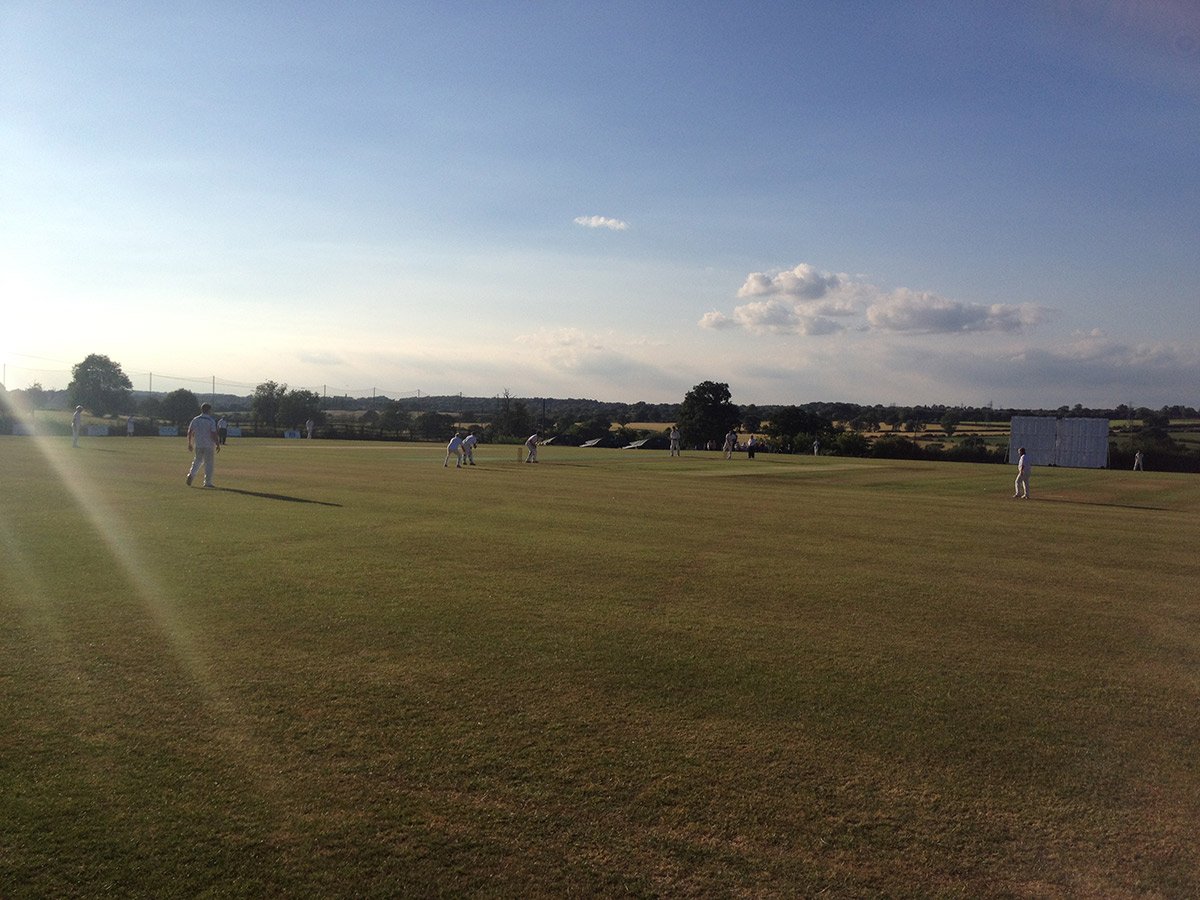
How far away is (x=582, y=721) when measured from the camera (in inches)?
223

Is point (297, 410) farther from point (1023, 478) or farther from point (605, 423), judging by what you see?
point (1023, 478)

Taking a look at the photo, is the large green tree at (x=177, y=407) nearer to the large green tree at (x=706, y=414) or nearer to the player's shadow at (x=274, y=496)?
the large green tree at (x=706, y=414)

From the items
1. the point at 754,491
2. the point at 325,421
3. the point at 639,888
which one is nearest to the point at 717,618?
the point at 639,888

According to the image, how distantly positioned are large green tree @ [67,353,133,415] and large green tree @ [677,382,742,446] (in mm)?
70494

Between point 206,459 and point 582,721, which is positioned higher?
point 206,459

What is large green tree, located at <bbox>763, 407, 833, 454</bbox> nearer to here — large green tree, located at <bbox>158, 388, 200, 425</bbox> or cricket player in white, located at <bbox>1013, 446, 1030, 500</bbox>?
cricket player in white, located at <bbox>1013, 446, 1030, 500</bbox>

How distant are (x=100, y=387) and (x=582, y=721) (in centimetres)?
11466

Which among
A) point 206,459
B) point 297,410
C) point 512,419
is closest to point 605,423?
point 512,419

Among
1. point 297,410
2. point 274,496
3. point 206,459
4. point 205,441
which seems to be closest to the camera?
point 274,496

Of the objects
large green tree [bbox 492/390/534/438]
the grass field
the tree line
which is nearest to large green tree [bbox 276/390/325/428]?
the tree line

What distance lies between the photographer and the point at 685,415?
4077 inches

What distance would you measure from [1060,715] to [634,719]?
10.5 ft

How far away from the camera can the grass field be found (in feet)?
13.1

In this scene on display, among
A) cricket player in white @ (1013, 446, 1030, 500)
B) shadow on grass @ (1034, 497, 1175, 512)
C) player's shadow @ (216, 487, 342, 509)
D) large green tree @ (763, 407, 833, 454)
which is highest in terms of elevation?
large green tree @ (763, 407, 833, 454)
